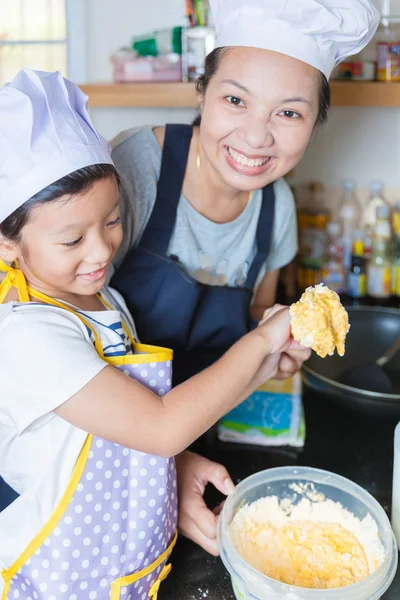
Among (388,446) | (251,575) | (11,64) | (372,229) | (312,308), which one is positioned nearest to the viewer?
(251,575)

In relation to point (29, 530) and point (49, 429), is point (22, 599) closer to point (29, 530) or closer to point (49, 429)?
point (29, 530)

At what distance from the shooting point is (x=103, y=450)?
889mm

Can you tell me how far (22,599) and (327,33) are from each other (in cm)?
102

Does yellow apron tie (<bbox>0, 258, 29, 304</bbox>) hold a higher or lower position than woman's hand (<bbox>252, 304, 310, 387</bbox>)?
higher

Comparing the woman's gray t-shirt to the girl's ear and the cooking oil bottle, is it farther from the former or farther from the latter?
the cooking oil bottle

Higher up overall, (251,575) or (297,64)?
(297,64)

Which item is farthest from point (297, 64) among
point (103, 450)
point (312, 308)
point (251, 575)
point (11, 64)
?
point (11, 64)

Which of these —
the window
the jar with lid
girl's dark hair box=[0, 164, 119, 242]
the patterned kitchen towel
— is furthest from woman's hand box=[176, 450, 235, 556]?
the window

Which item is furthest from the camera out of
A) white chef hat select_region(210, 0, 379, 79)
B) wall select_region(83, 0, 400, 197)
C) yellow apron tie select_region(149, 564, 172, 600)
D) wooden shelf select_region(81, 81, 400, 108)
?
wall select_region(83, 0, 400, 197)

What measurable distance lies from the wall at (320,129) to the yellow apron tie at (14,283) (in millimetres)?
1133

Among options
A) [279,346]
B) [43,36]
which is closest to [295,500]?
[279,346]

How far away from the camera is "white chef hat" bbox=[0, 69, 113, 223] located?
83 centimetres

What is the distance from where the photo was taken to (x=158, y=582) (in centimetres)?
96

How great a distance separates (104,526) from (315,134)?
4.26ft
